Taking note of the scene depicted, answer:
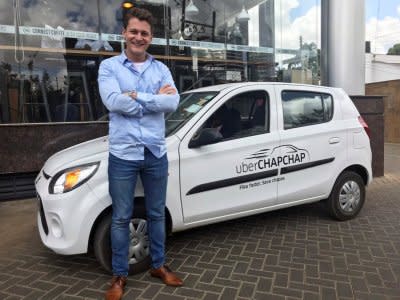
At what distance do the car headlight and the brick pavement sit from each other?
838 millimetres

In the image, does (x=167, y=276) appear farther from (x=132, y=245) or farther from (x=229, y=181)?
(x=229, y=181)

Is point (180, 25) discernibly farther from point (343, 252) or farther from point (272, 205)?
point (343, 252)

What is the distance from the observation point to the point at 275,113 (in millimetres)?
4371

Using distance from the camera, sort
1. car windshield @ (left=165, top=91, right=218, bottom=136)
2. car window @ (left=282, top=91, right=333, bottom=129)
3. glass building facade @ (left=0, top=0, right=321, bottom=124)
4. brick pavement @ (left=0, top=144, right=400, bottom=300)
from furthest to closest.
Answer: glass building facade @ (left=0, top=0, right=321, bottom=124) → car window @ (left=282, top=91, right=333, bottom=129) → car windshield @ (left=165, top=91, right=218, bottom=136) → brick pavement @ (left=0, top=144, right=400, bottom=300)

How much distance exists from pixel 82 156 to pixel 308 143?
249 cm

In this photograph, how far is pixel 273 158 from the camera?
4.25 metres

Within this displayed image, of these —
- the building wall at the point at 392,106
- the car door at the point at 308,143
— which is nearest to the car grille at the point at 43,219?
the car door at the point at 308,143

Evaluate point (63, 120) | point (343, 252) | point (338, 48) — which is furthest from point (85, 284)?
point (338, 48)

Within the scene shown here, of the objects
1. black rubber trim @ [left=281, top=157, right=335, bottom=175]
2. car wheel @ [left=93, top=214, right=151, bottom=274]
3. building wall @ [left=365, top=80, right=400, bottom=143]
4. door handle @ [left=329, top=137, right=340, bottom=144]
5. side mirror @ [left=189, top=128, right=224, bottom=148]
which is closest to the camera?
car wheel @ [left=93, top=214, right=151, bottom=274]

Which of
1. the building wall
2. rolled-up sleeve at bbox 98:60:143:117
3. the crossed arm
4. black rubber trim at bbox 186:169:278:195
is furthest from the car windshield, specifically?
the building wall

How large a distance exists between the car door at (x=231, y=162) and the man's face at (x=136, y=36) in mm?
1006

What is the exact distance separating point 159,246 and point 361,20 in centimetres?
664

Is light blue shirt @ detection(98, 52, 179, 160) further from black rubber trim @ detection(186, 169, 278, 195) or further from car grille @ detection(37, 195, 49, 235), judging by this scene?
car grille @ detection(37, 195, 49, 235)

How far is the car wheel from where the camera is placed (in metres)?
3.38
